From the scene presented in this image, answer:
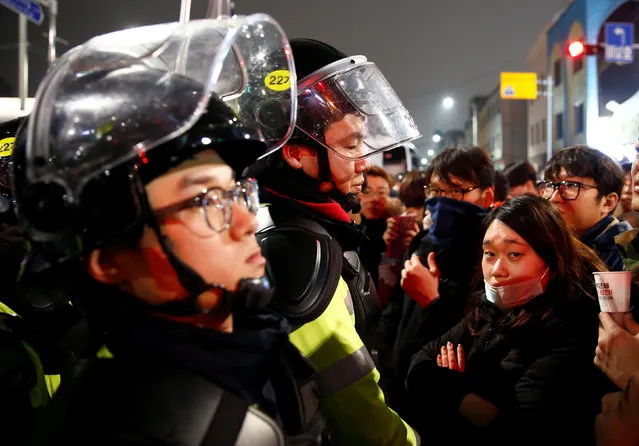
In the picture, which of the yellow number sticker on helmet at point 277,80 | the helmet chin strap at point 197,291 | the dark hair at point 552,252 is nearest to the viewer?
the helmet chin strap at point 197,291

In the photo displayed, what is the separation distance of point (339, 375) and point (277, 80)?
4.29 feet

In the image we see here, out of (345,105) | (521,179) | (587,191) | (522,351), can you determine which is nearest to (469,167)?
(587,191)

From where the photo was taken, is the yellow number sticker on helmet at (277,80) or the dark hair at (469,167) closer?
the yellow number sticker on helmet at (277,80)

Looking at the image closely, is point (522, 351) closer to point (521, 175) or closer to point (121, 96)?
point (121, 96)

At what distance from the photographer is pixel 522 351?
2.46 m

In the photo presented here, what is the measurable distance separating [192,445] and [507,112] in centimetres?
6471

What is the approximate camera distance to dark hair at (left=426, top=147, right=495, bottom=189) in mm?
3990

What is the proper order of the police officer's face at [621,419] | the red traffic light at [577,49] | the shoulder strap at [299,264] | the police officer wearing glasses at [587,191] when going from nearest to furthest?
the shoulder strap at [299,264] → the police officer's face at [621,419] → the police officer wearing glasses at [587,191] → the red traffic light at [577,49]

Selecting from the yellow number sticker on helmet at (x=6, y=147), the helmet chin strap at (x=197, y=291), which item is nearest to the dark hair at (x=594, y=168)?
the helmet chin strap at (x=197, y=291)

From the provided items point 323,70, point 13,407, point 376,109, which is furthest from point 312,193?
point 13,407

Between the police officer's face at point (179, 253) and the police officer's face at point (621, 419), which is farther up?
the police officer's face at point (179, 253)

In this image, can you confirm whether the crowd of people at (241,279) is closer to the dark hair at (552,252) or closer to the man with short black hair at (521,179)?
the dark hair at (552,252)

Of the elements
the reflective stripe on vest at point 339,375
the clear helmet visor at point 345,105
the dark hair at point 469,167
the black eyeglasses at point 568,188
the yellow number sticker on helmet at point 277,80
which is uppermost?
the yellow number sticker on helmet at point 277,80

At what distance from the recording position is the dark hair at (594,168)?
11.8ft
